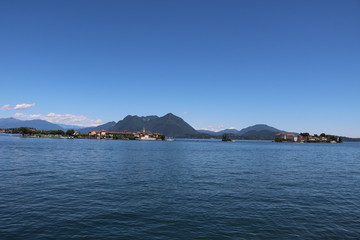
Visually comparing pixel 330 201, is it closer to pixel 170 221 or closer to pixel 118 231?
pixel 170 221

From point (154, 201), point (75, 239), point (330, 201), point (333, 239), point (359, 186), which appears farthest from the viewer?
point (359, 186)

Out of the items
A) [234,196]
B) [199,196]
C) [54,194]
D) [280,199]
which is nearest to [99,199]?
[54,194]

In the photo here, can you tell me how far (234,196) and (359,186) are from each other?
23.7m

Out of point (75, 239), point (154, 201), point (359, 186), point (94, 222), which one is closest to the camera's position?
point (75, 239)

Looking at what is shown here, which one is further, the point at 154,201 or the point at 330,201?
the point at 330,201

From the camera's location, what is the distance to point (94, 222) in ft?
57.9

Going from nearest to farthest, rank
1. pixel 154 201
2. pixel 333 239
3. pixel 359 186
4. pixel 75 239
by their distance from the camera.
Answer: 1. pixel 75 239
2. pixel 333 239
3. pixel 154 201
4. pixel 359 186

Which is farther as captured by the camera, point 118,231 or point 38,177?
point 38,177

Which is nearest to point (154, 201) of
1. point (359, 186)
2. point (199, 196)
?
point (199, 196)

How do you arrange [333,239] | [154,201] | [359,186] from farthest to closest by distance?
[359,186], [154,201], [333,239]

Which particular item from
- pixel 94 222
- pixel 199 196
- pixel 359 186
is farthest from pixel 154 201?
pixel 359 186

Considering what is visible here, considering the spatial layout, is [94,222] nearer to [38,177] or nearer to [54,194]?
[54,194]

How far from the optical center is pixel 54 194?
25.7 m

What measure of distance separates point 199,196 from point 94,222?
12.5 metres
